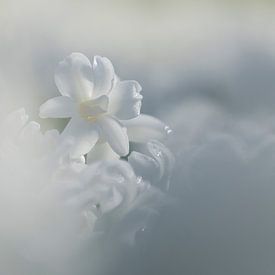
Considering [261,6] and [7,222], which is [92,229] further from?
[261,6]

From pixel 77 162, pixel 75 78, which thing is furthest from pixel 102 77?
pixel 77 162

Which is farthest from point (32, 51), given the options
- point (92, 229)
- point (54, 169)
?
point (92, 229)

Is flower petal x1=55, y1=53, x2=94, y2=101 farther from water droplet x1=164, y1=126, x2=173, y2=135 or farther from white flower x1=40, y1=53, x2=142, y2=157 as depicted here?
water droplet x1=164, y1=126, x2=173, y2=135

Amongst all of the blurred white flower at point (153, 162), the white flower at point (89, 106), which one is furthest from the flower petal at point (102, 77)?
the blurred white flower at point (153, 162)

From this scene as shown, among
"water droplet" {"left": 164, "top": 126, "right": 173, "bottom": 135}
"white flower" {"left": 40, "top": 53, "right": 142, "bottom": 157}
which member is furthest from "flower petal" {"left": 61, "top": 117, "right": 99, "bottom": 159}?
"water droplet" {"left": 164, "top": 126, "right": 173, "bottom": 135}

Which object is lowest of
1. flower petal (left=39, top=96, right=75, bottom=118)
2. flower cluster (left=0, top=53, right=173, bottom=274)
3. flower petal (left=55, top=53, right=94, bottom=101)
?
flower cluster (left=0, top=53, right=173, bottom=274)

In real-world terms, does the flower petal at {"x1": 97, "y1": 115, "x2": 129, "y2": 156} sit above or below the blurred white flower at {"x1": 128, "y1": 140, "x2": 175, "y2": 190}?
above
